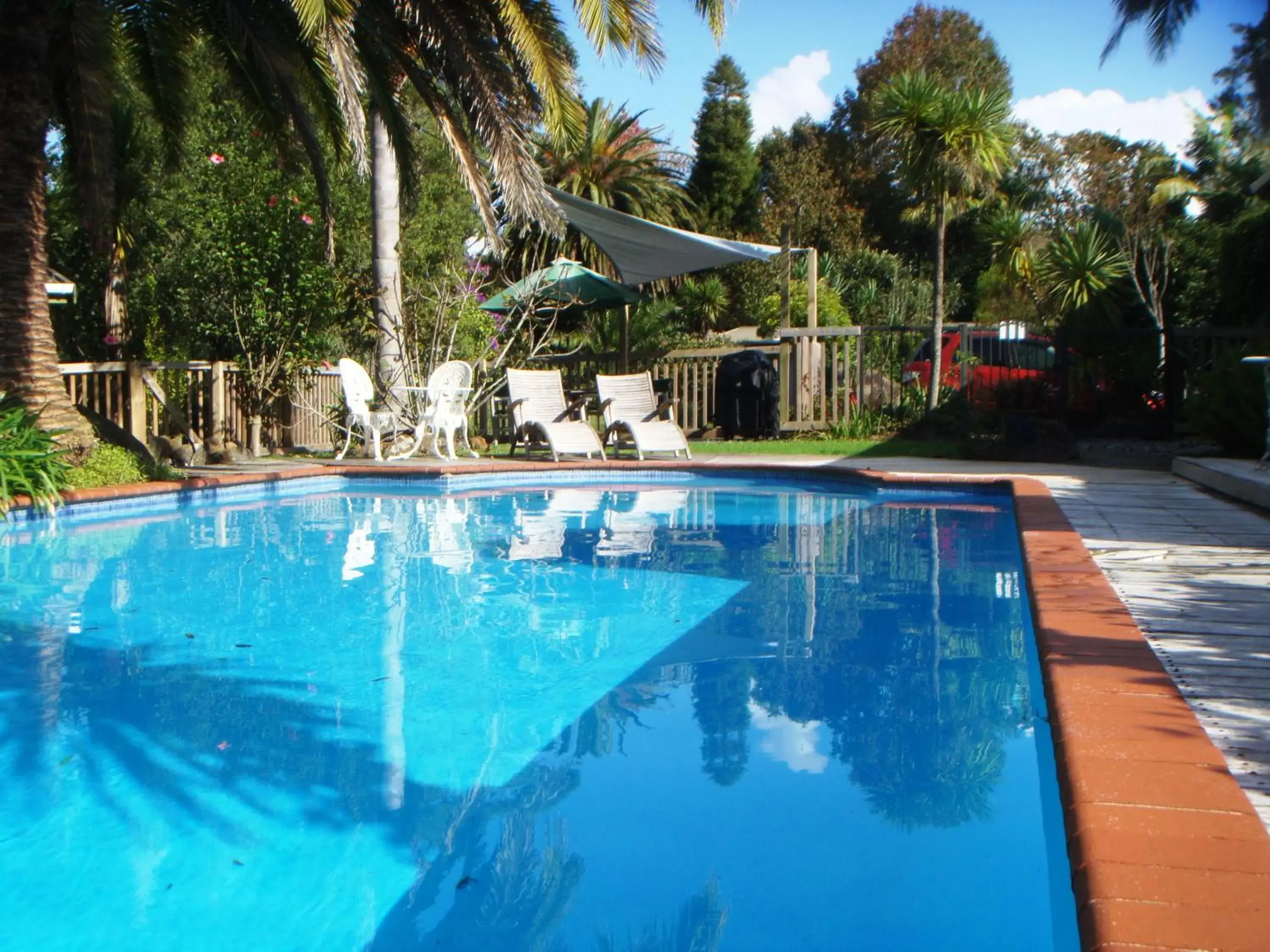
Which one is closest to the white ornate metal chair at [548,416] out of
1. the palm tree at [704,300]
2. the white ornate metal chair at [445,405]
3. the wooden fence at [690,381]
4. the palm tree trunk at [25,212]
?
the white ornate metal chair at [445,405]

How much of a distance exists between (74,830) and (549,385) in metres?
9.75

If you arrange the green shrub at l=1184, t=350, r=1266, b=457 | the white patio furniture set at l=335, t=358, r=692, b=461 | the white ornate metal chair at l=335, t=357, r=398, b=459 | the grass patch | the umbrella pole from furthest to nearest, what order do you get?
the umbrella pole → the grass patch → the white patio furniture set at l=335, t=358, r=692, b=461 → the white ornate metal chair at l=335, t=357, r=398, b=459 → the green shrub at l=1184, t=350, r=1266, b=457

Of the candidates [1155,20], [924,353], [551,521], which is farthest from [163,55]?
[1155,20]

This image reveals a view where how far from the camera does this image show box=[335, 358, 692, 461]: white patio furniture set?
1147 centimetres

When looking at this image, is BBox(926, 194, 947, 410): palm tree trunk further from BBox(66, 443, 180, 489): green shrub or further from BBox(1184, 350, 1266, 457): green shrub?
BBox(66, 443, 180, 489): green shrub

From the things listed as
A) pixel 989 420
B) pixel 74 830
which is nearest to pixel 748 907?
pixel 74 830

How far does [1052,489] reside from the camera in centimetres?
829

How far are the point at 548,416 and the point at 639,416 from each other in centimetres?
100

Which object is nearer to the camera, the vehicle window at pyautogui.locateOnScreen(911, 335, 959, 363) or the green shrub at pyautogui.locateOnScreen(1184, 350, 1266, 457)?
the green shrub at pyautogui.locateOnScreen(1184, 350, 1266, 457)

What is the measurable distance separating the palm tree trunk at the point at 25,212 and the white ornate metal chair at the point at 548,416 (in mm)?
4531

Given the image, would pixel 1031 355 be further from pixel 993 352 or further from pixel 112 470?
pixel 112 470

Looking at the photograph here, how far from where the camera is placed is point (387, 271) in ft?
39.5

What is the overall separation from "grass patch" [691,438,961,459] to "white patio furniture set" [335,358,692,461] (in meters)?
0.77

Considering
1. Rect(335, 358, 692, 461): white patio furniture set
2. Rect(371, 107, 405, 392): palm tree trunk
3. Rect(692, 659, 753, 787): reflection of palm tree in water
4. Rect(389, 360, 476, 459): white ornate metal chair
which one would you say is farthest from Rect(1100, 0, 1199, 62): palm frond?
Rect(692, 659, 753, 787): reflection of palm tree in water
